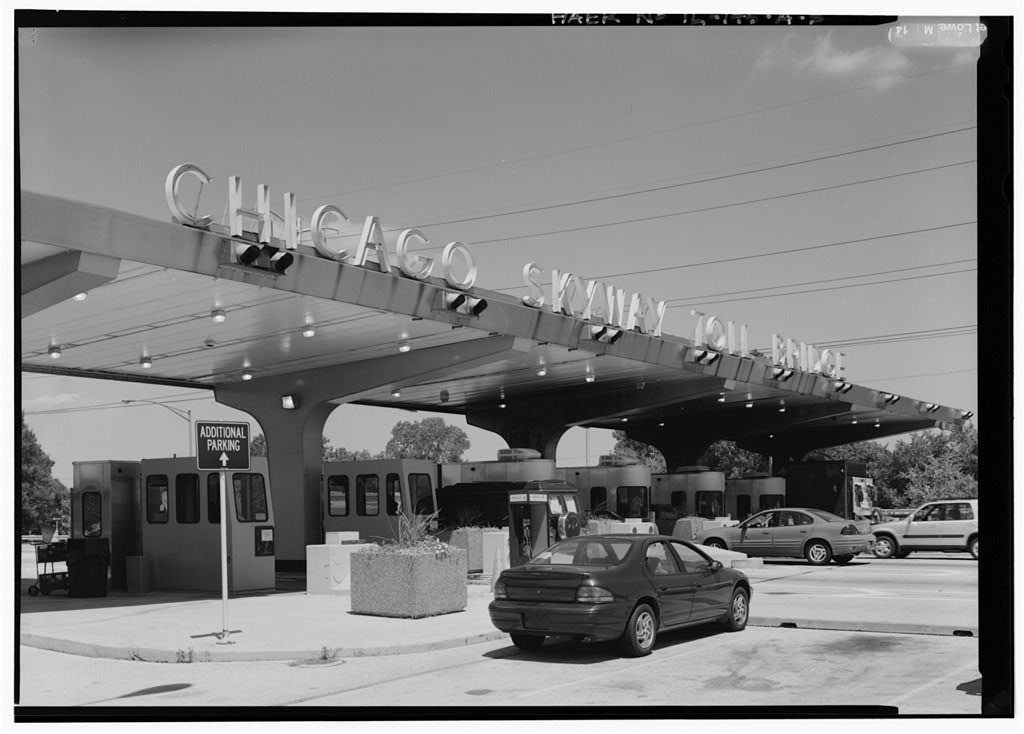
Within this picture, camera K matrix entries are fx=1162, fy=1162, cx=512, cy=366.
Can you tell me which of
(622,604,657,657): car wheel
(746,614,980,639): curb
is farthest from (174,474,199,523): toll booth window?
(622,604,657,657): car wheel

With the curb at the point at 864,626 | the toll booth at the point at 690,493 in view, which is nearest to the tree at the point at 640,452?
the toll booth at the point at 690,493

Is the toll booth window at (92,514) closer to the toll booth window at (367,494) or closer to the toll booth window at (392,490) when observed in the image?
the toll booth window at (367,494)

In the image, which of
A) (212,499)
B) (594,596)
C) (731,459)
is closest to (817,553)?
(212,499)

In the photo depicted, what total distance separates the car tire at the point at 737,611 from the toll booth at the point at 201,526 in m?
10.1

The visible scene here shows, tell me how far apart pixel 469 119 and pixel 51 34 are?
3973 millimetres

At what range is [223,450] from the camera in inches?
588

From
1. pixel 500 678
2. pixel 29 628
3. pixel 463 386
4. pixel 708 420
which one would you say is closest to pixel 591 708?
pixel 500 678

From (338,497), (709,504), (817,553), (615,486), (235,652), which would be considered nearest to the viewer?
(235,652)

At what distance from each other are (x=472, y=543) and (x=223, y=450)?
418 inches

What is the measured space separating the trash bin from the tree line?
→ 1464 cm

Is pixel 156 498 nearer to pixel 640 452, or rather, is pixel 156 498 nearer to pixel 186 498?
pixel 186 498

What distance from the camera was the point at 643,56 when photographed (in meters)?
10.5

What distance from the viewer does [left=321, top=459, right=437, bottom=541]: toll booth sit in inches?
1069

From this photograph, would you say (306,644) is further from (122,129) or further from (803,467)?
(803,467)
